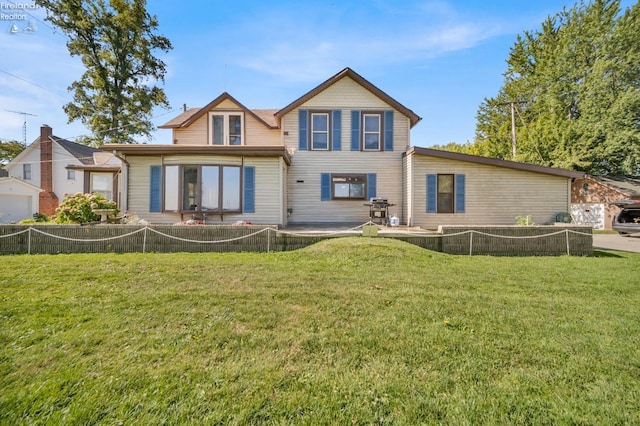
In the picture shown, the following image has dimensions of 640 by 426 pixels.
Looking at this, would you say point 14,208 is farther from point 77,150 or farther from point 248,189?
point 248,189

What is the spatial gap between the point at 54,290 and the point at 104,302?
47.4 inches

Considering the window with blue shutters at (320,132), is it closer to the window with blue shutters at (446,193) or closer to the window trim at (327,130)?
the window trim at (327,130)

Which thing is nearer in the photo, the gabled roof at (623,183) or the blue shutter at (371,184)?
the blue shutter at (371,184)

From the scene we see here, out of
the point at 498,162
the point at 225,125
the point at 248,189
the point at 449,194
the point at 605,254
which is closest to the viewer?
the point at 605,254

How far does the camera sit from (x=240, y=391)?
2109 mm

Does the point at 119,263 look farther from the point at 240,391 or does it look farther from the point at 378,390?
the point at 378,390

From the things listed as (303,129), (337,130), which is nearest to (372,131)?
(337,130)

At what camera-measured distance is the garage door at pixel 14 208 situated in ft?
61.6

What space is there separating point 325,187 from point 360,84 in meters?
5.14

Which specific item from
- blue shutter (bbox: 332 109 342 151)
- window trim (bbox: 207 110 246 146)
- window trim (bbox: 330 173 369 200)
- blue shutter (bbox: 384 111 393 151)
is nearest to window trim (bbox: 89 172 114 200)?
window trim (bbox: 207 110 246 146)

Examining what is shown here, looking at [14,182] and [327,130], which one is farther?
[14,182]

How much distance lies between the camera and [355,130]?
13227 millimetres

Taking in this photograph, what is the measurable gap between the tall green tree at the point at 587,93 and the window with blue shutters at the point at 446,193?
589 inches

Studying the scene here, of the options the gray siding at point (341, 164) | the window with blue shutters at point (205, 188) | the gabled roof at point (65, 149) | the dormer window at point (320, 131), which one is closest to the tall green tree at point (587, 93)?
the gray siding at point (341, 164)
